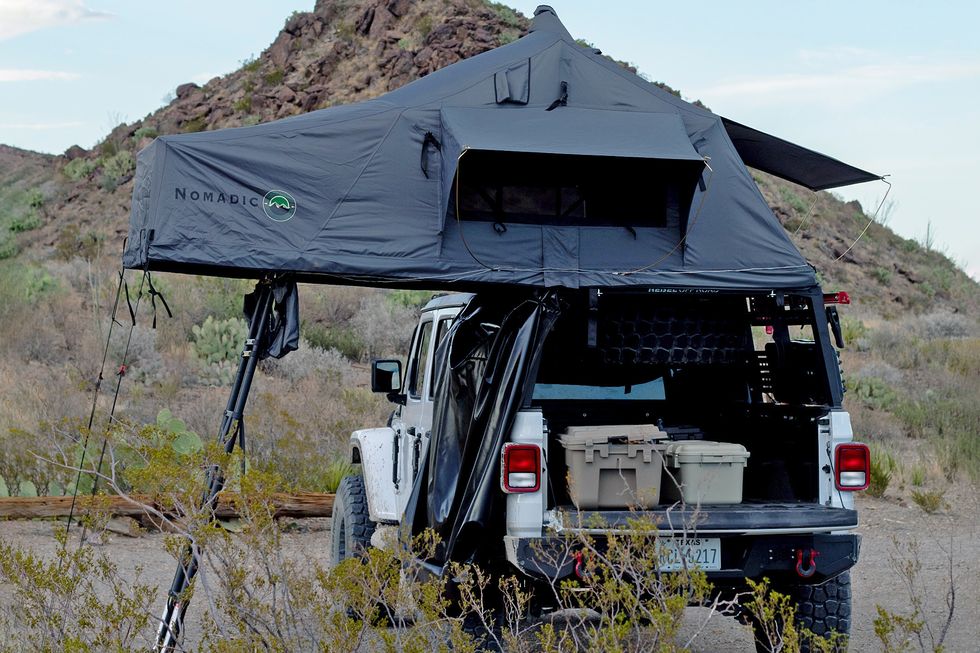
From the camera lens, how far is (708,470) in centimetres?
586

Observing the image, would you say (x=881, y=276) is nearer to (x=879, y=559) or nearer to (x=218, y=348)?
(x=218, y=348)

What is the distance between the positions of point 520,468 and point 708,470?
110 centimetres

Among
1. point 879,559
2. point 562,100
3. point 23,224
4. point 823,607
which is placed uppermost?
point 23,224

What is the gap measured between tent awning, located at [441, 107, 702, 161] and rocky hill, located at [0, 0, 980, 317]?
30.8 metres

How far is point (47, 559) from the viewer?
904cm

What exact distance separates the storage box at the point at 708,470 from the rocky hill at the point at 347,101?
32.0 m

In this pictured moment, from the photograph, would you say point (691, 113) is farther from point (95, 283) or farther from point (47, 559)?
point (95, 283)

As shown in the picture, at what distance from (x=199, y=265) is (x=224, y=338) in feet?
39.3

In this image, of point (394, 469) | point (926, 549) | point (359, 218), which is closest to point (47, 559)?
point (394, 469)

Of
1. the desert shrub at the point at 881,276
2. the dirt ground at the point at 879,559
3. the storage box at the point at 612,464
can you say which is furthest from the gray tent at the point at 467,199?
the desert shrub at the point at 881,276

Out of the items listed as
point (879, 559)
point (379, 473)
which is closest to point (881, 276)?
point (879, 559)

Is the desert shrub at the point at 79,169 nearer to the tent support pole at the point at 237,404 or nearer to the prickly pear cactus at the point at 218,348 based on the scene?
the prickly pear cactus at the point at 218,348

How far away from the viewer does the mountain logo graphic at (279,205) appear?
6.23 m

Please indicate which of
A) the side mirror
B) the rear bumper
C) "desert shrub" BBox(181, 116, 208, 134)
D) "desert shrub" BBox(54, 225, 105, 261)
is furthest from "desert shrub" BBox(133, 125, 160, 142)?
the rear bumper
